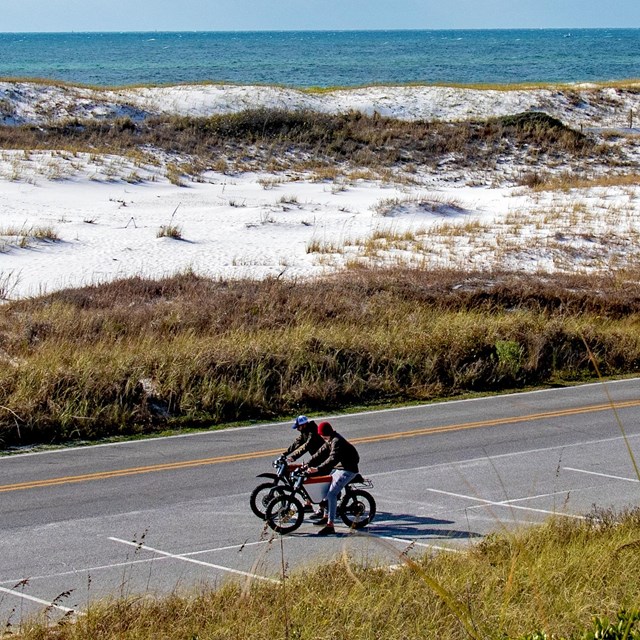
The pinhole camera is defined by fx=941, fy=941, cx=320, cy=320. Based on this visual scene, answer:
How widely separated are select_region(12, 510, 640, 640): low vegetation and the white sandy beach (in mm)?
16145

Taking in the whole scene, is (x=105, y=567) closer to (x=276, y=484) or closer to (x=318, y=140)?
(x=276, y=484)

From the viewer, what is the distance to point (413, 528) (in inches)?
451

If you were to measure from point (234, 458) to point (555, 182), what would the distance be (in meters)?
32.0

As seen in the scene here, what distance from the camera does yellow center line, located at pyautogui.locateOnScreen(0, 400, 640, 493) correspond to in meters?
12.9

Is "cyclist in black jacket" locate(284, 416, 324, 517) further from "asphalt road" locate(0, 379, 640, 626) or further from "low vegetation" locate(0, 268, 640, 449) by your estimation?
"low vegetation" locate(0, 268, 640, 449)

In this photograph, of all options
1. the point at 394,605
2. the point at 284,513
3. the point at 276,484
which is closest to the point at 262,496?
the point at 276,484

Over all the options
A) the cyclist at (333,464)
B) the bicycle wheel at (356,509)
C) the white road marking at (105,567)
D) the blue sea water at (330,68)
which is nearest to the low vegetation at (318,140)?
the cyclist at (333,464)

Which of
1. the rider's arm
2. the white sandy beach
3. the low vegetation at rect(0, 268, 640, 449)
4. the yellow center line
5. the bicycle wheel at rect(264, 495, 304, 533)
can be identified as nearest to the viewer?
the bicycle wheel at rect(264, 495, 304, 533)

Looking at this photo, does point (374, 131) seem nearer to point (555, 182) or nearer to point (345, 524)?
point (555, 182)

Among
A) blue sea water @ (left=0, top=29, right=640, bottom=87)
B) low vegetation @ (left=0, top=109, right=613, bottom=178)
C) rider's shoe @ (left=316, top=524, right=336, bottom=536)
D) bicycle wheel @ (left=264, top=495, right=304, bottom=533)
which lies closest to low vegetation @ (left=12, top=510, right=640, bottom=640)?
bicycle wheel @ (left=264, top=495, right=304, bottom=533)

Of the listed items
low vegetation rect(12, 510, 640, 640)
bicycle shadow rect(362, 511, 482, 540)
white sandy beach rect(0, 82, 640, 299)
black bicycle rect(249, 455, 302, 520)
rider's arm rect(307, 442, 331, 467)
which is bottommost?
white sandy beach rect(0, 82, 640, 299)

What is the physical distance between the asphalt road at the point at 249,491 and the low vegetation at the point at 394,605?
2.30 ft

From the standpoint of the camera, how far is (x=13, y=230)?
1144 inches

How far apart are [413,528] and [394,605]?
4639 mm
